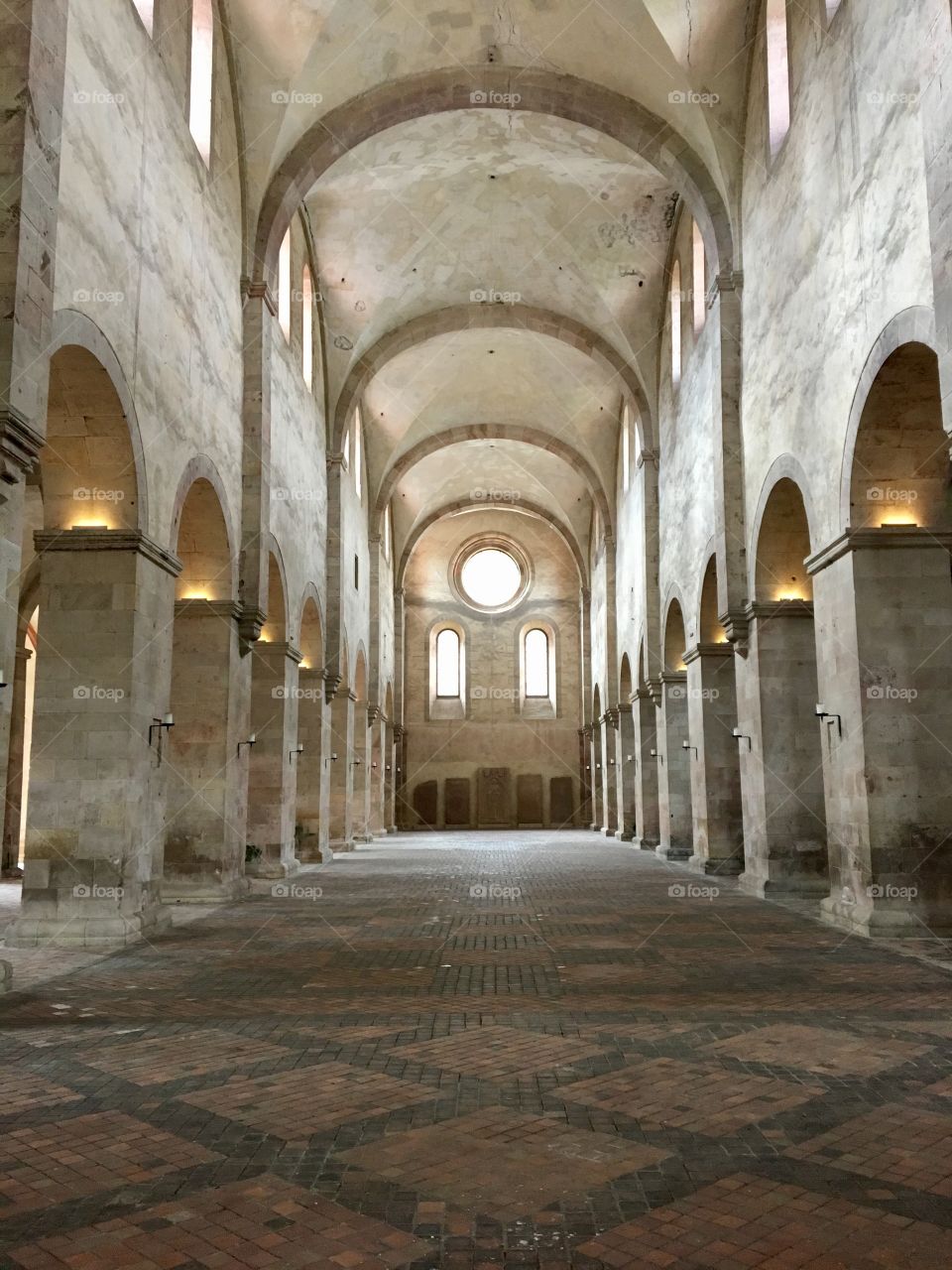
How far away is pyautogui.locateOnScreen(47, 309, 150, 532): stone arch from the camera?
960cm

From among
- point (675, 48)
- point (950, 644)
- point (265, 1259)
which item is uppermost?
point (675, 48)

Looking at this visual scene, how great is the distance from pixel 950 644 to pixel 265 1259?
9736 millimetres

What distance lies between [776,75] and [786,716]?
879cm

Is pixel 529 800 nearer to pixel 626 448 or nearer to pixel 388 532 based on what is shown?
pixel 388 532

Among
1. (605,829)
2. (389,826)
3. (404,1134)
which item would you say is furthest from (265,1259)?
(389,826)

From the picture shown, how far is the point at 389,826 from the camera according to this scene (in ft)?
132

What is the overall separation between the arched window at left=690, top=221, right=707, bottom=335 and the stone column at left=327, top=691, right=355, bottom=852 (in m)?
12.1

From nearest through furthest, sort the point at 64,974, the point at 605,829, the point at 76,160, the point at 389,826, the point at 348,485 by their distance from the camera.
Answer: the point at 64,974 → the point at 76,160 → the point at 348,485 → the point at 605,829 → the point at 389,826

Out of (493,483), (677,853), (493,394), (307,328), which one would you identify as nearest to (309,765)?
(677,853)

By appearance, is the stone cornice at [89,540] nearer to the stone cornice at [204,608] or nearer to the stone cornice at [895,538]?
the stone cornice at [204,608]

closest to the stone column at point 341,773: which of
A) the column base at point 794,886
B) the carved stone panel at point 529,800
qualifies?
the column base at point 794,886

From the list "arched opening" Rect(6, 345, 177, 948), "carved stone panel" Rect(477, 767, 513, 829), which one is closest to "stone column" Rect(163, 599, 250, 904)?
"arched opening" Rect(6, 345, 177, 948)

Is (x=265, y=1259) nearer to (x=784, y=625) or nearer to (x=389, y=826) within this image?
(x=784, y=625)

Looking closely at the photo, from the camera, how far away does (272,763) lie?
1841 centimetres
